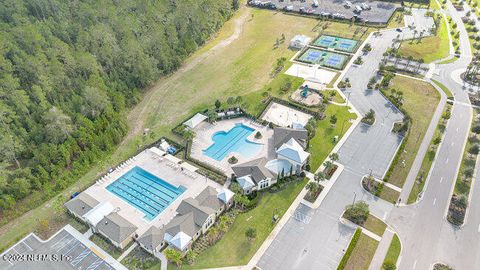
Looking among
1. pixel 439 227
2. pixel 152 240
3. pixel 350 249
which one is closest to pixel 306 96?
pixel 439 227

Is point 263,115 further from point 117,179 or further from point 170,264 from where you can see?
point 170,264

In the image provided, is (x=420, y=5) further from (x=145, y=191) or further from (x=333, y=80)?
(x=145, y=191)

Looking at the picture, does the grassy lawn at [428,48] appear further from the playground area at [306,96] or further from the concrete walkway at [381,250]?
the concrete walkway at [381,250]

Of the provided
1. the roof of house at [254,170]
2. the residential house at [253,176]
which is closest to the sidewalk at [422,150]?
the residential house at [253,176]

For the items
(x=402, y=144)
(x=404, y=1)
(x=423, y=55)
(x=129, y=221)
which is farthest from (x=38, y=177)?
(x=404, y=1)

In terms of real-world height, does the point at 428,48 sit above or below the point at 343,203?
below
